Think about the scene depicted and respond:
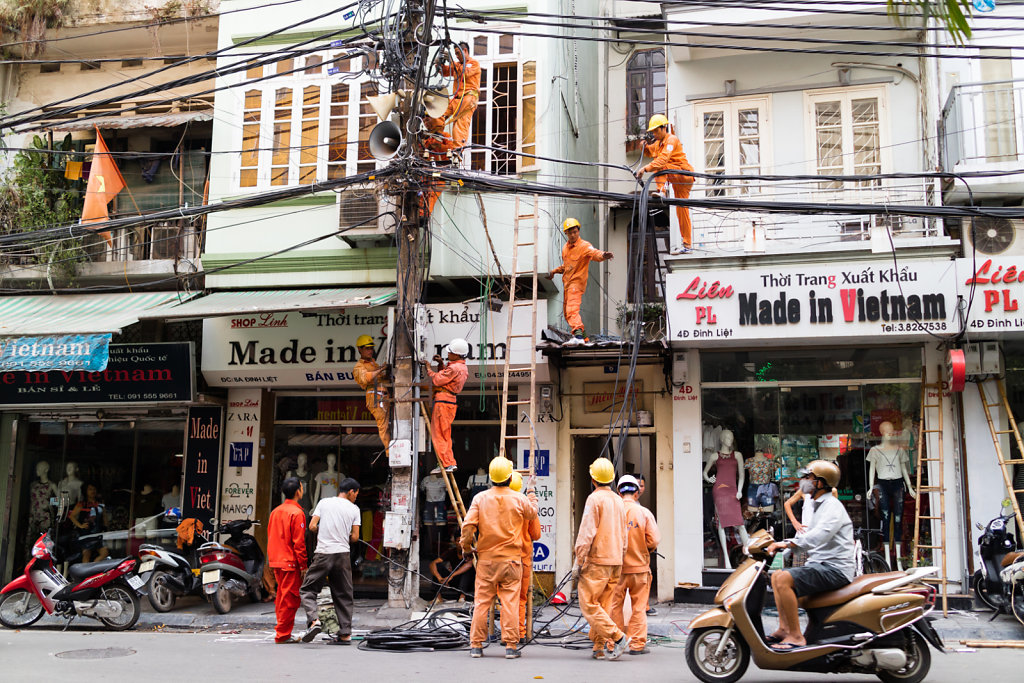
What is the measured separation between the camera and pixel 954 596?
1174cm

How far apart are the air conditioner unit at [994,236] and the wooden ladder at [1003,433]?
5.70ft

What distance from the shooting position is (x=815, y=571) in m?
7.14

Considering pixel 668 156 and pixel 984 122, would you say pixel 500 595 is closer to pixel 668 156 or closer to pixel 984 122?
pixel 668 156

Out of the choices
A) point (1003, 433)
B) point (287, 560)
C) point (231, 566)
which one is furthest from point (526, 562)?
point (1003, 433)

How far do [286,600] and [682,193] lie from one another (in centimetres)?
767

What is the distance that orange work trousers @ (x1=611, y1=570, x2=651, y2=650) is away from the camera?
353 inches

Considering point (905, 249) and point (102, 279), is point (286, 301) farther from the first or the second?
point (905, 249)

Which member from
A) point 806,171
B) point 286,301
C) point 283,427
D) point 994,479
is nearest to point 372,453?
point 283,427

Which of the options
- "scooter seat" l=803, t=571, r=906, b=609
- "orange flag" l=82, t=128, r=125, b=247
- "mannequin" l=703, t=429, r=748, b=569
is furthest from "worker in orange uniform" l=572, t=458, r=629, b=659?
"orange flag" l=82, t=128, r=125, b=247

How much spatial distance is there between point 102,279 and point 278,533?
7.62 metres

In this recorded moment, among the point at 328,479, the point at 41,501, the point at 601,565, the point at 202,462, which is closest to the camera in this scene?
the point at 601,565

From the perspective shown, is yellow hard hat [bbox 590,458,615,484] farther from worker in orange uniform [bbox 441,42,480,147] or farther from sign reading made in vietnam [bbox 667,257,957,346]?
worker in orange uniform [bbox 441,42,480,147]

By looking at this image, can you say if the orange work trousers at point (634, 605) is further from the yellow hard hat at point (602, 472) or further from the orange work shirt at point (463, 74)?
the orange work shirt at point (463, 74)

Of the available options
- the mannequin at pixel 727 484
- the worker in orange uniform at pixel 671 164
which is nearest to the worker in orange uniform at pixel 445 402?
the worker in orange uniform at pixel 671 164
